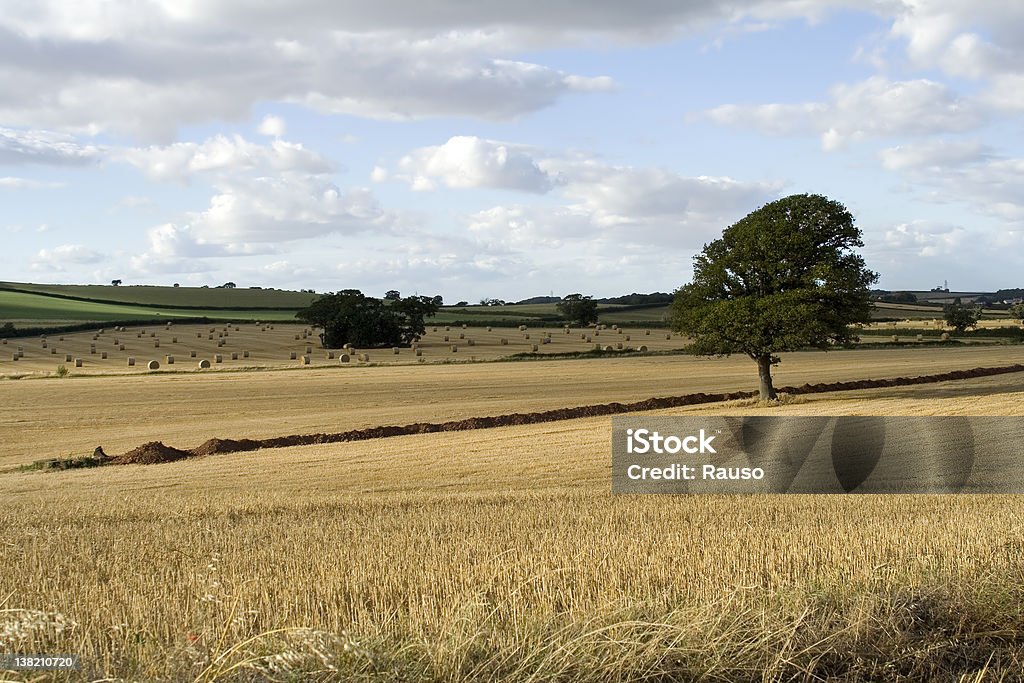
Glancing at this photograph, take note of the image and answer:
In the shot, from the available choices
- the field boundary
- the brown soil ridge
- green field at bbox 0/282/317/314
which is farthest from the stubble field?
green field at bbox 0/282/317/314

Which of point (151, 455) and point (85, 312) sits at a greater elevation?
point (85, 312)

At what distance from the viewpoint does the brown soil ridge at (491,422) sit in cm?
2648

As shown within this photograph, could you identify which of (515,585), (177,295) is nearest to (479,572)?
(515,585)

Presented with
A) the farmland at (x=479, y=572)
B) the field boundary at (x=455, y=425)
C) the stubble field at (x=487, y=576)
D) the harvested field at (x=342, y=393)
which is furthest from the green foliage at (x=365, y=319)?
the stubble field at (x=487, y=576)

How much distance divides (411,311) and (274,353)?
52.8 feet

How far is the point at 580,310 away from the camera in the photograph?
103375 mm

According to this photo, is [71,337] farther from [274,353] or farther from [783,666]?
[783,666]

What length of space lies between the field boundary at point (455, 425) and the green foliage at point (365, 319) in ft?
137

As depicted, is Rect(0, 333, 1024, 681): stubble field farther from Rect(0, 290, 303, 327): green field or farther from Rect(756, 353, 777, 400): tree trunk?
Rect(0, 290, 303, 327): green field

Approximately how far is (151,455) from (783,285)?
2372 cm

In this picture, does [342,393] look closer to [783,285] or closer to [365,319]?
[783,285]

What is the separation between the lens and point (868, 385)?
45031mm

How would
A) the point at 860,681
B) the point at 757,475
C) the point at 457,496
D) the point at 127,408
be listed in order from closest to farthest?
the point at 860,681 → the point at 457,496 → the point at 757,475 → the point at 127,408

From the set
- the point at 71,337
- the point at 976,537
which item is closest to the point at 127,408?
the point at 976,537
